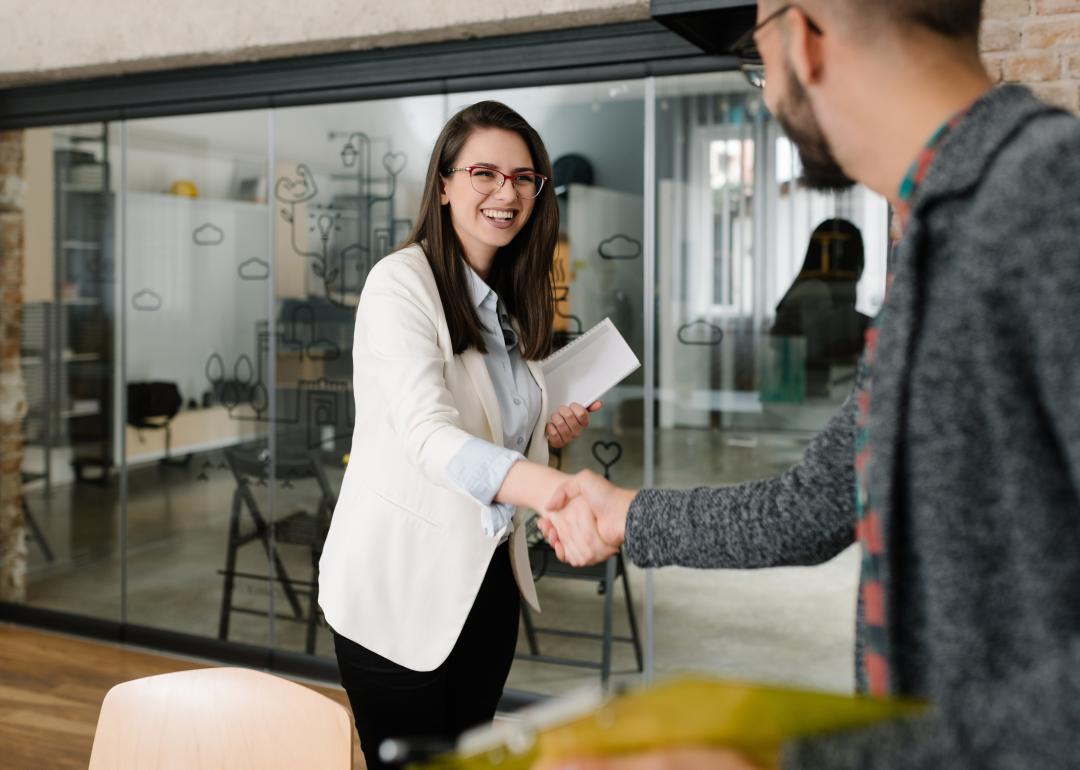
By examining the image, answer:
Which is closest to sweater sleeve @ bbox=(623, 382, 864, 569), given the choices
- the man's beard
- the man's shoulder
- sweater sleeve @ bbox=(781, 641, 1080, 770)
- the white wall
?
the man's beard

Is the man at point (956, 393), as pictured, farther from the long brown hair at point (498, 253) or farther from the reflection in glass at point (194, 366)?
the reflection in glass at point (194, 366)

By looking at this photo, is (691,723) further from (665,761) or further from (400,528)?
(400,528)

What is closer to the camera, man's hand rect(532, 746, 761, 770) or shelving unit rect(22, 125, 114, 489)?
man's hand rect(532, 746, 761, 770)

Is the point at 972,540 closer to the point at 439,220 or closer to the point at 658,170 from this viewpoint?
the point at 439,220

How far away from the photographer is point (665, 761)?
0.64 meters

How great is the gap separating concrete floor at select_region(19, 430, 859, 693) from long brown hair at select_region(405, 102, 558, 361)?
4.48 feet

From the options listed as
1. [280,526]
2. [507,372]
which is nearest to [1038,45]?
[507,372]

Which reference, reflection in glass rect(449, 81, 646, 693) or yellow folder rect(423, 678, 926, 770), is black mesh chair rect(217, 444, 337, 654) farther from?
yellow folder rect(423, 678, 926, 770)

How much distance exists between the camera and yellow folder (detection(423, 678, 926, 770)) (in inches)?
25.3

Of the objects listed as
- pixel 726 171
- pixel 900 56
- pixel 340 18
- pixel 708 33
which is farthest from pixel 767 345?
pixel 900 56

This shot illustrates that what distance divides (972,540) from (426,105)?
3.19m

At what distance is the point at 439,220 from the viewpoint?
2.02m

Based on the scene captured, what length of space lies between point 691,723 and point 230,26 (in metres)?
3.65

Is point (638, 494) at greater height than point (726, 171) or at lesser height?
lesser
